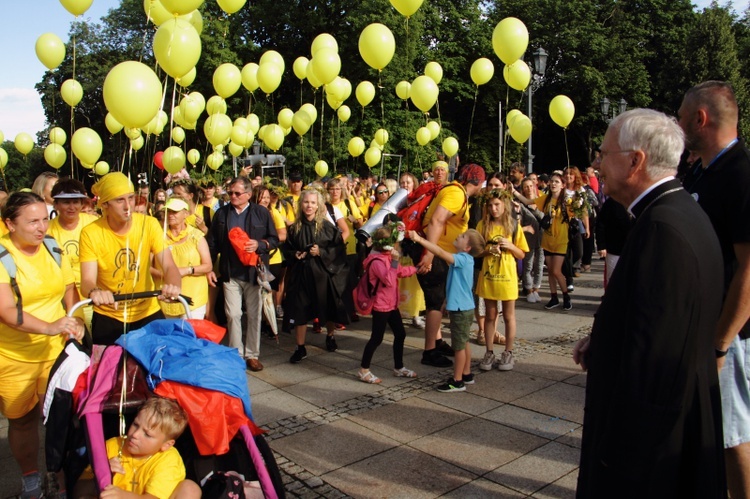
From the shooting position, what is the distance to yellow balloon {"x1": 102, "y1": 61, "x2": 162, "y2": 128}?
4.11 metres

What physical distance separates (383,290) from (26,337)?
3.07 meters

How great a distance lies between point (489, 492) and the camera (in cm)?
373

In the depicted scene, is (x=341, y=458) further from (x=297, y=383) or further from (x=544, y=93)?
(x=544, y=93)

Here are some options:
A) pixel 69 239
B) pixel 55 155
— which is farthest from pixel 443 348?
pixel 55 155

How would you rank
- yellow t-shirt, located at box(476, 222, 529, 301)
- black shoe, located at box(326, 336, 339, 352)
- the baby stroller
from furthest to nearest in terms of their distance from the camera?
1. black shoe, located at box(326, 336, 339, 352)
2. yellow t-shirt, located at box(476, 222, 529, 301)
3. the baby stroller

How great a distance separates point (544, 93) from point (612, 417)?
1396 inches

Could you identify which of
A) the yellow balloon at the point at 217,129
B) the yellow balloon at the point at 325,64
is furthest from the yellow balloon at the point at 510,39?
the yellow balloon at the point at 217,129

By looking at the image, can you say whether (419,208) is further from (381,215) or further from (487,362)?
(487,362)

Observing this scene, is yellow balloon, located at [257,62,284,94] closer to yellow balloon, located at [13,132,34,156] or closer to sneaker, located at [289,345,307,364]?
sneaker, located at [289,345,307,364]

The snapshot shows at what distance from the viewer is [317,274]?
6934 mm

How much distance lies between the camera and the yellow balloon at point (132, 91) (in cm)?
411

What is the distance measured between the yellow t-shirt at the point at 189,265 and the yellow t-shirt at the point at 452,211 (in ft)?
7.55

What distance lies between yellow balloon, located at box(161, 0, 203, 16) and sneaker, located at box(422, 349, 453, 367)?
3997 mm

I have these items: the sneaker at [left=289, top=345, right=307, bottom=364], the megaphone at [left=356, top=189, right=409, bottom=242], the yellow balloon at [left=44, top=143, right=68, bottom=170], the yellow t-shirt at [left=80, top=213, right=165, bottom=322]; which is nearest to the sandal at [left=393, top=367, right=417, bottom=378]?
the sneaker at [left=289, top=345, right=307, bottom=364]
